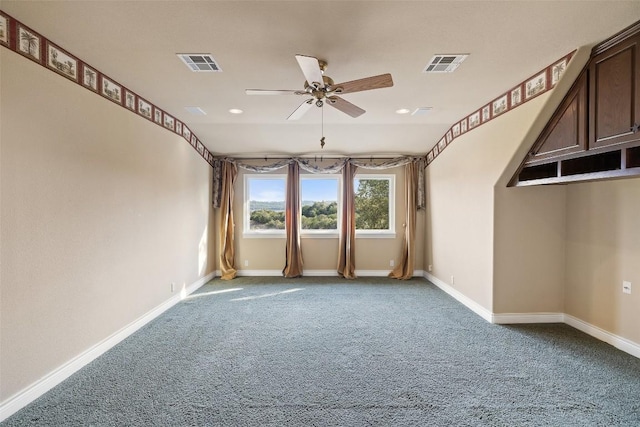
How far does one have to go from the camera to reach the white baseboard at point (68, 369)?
1858mm

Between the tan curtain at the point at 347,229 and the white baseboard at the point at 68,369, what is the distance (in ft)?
10.3

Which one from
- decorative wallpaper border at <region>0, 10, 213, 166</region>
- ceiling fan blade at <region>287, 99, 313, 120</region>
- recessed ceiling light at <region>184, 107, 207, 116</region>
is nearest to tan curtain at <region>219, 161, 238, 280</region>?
recessed ceiling light at <region>184, 107, 207, 116</region>

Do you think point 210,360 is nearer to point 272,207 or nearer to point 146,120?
point 146,120

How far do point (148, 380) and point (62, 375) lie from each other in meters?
0.68

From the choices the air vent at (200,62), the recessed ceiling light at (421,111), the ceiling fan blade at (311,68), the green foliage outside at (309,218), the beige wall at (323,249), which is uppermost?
the recessed ceiling light at (421,111)

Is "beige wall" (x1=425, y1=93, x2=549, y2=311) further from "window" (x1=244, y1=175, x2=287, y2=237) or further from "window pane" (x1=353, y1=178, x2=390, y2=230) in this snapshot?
"window" (x1=244, y1=175, x2=287, y2=237)

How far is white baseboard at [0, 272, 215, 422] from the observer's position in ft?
6.10

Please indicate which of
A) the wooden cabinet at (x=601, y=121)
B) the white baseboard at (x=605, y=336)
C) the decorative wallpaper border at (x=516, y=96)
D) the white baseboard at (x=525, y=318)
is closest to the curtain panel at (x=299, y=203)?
the decorative wallpaper border at (x=516, y=96)

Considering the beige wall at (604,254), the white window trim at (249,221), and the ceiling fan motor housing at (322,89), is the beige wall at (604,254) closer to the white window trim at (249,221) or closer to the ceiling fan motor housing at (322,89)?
the ceiling fan motor housing at (322,89)

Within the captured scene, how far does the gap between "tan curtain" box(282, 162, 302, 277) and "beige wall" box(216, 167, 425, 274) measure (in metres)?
0.17

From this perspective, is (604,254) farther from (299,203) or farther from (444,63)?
(299,203)

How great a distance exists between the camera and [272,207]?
5.79m

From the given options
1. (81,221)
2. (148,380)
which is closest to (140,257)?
(81,221)

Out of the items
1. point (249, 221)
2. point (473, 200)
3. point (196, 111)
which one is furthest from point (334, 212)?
point (196, 111)
